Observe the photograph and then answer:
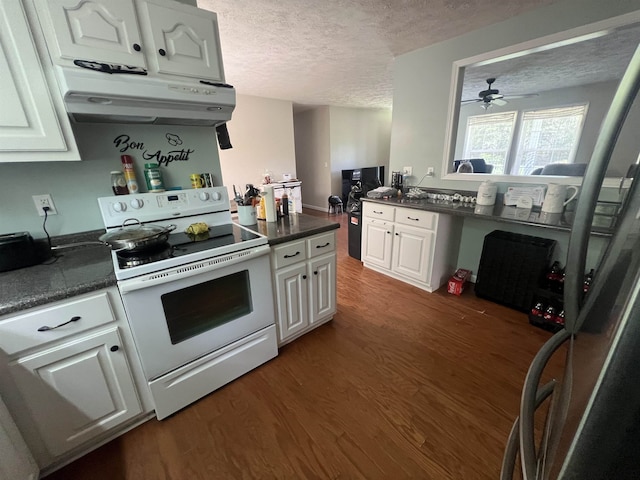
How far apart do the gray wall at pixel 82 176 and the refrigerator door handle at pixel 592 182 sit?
2.02 m

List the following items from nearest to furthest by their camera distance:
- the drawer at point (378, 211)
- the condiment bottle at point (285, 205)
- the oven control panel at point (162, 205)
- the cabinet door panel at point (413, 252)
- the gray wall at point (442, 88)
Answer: the oven control panel at point (162, 205)
the gray wall at point (442, 88)
the condiment bottle at point (285, 205)
the cabinet door panel at point (413, 252)
the drawer at point (378, 211)

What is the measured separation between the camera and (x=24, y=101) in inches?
44.0

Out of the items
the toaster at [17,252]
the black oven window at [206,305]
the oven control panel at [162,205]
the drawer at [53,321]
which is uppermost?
the oven control panel at [162,205]

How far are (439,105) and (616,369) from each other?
298 centimetres

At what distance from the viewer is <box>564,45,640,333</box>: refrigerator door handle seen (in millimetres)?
428

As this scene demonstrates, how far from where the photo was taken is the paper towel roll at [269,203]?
6.15 ft

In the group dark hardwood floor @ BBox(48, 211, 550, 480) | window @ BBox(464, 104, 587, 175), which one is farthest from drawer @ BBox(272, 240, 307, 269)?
window @ BBox(464, 104, 587, 175)

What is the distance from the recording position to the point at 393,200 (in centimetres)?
283

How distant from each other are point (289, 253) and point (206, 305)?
580 mm

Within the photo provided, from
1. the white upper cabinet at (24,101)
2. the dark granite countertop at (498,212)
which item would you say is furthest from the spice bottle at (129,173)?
the dark granite countertop at (498,212)

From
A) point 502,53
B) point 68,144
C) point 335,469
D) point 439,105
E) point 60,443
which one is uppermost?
point 502,53

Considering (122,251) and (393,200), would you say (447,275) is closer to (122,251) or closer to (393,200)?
(393,200)

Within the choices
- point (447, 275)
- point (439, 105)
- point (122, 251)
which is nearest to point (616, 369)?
point (122, 251)

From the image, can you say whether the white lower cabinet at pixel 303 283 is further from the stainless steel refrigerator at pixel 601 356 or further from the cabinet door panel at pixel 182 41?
the stainless steel refrigerator at pixel 601 356
